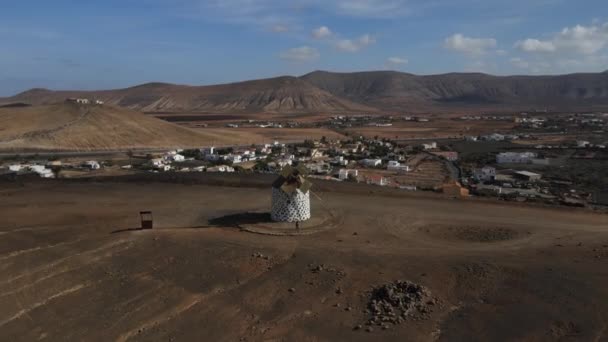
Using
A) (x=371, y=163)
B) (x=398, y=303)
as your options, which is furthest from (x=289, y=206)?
(x=371, y=163)

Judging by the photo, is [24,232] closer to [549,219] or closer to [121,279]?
[121,279]

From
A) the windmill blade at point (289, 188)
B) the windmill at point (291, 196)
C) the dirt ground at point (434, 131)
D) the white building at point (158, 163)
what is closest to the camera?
the windmill blade at point (289, 188)

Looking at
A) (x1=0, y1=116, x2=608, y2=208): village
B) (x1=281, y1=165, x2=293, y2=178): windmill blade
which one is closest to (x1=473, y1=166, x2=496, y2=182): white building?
(x1=0, y1=116, x2=608, y2=208): village

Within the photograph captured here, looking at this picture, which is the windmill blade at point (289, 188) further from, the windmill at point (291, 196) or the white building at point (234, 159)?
the white building at point (234, 159)

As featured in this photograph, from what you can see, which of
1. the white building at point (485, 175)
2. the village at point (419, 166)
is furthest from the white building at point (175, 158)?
the white building at point (485, 175)

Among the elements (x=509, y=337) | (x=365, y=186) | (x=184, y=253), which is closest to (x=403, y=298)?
(x=509, y=337)

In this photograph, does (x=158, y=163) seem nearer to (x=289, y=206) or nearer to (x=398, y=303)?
(x=289, y=206)
